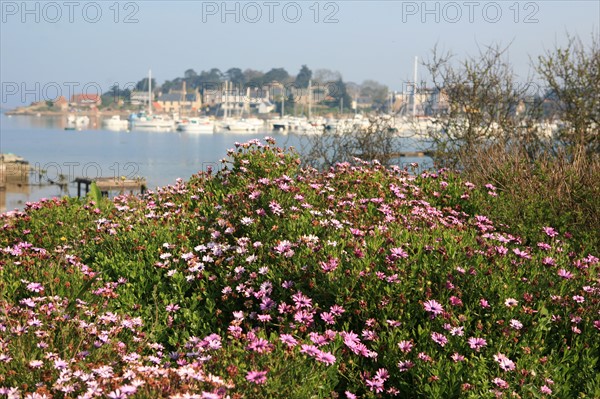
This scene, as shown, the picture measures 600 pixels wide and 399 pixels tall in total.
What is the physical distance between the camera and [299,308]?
15.3ft

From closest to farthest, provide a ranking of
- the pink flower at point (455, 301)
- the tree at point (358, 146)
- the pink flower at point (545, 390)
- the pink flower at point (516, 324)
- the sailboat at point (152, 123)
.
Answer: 1. the pink flower at point (545, 390)
2. the pink flower at point (516, 324)
3. the pink flower at point (455, 301)
4. the tree at point (358, 146)
5. the sailboat at point (152, 123)

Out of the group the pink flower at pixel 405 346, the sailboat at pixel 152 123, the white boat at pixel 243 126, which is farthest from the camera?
the sailboat at pixel 152 123

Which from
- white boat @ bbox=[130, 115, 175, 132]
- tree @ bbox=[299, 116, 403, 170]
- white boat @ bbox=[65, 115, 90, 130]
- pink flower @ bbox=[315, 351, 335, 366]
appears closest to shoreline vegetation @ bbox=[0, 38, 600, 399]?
pink flower @ bbox=[315, 351, 335, 366]

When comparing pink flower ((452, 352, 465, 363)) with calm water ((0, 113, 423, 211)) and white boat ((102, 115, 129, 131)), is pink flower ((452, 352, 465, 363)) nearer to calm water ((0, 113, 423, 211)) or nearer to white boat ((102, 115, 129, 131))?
calm water ((0, 113, 423, 211))

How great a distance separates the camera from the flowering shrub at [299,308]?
3734 millimetres

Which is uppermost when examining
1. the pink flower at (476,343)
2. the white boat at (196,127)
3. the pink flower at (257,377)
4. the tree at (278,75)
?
the tree at (278,75)

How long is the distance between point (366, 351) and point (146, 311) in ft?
5.79

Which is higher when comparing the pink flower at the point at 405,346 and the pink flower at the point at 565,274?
the pink flower at the point at 565,274

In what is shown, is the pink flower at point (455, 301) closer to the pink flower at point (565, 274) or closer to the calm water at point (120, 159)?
the pink flower at point (565, 274)

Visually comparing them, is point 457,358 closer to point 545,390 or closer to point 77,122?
point 545,390

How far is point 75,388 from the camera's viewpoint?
352 centimetres

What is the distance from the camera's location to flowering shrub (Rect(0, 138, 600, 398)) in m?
3.73

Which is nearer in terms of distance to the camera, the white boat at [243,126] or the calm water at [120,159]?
the calm water at [120,159]

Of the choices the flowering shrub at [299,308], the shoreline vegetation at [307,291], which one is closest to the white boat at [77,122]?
the shoreline vegetation at [307,291]
